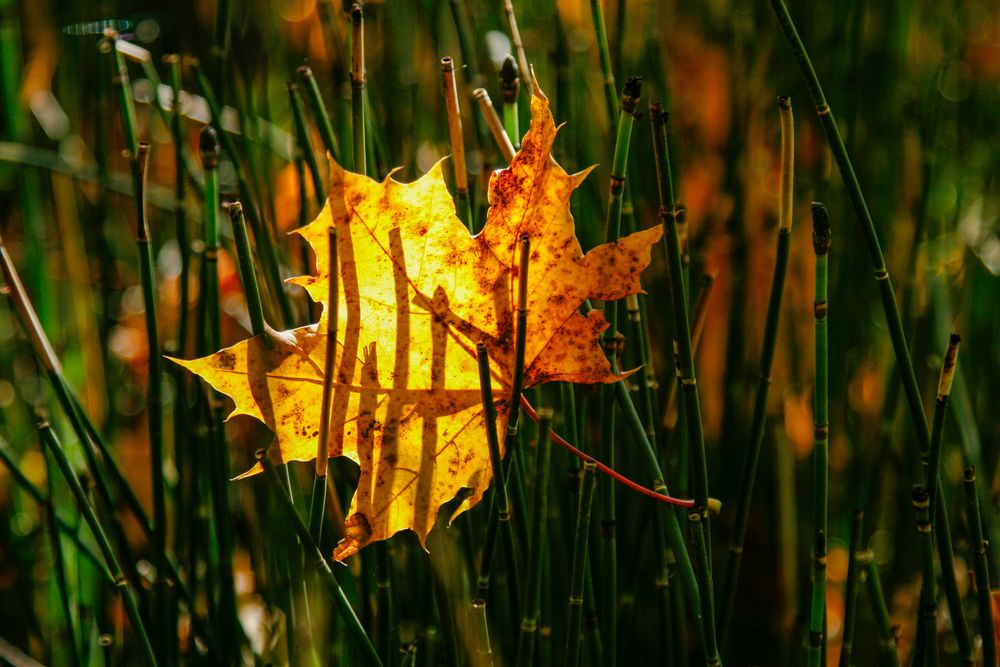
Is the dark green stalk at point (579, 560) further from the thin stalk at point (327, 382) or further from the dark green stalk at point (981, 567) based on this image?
the dark green stalk at point (981, 567)

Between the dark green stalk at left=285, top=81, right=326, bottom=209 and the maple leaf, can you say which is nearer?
the maple leaf

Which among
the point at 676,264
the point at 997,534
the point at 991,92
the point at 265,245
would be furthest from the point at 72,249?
the point at 991,92

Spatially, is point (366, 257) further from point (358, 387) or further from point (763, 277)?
point (763, 277)

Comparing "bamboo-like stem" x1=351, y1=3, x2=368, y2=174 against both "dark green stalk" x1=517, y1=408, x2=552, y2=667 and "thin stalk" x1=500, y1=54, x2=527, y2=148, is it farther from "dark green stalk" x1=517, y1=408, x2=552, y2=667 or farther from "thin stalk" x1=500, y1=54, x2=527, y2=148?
"dark green stalk" x1=517, y1=408, x2=552, y2=667

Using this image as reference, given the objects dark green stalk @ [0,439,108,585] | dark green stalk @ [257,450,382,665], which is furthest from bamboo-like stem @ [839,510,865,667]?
dark green stalk @ [0,439,108,585]

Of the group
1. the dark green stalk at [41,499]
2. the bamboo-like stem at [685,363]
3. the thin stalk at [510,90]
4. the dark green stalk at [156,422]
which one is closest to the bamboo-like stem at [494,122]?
the thin stalk at [510,90]

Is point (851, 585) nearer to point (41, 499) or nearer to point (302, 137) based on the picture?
point (302, 137)

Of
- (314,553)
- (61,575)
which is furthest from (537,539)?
(61,575)
